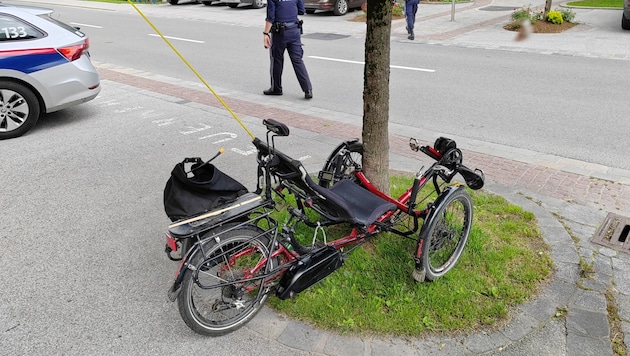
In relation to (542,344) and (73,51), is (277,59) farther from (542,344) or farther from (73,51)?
(542,344)

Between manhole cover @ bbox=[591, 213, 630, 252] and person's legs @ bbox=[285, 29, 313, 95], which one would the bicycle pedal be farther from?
person's legs @ bbox=[285, 29, 313, 95]

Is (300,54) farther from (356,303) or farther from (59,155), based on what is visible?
(356,303)

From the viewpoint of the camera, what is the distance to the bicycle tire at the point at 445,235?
133 inches

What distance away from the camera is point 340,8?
19.8 m

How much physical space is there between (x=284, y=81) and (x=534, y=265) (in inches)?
288

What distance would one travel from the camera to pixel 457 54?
12.3 meters

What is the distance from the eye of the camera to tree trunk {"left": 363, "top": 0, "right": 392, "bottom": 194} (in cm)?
386

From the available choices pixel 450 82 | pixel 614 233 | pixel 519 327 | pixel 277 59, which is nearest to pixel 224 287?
pixel 519 327

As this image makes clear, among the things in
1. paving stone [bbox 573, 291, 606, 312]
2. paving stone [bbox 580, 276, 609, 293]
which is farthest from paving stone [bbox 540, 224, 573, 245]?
paving stone [bbox 573, 291, 606, 312]

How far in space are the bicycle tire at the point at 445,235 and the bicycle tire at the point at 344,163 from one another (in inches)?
36.2

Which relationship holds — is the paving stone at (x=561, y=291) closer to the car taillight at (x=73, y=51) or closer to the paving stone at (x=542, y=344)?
the paving stone at (x=542, y=344)

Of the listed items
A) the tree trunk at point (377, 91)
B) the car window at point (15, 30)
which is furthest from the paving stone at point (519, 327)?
the car window at point (15, 30)

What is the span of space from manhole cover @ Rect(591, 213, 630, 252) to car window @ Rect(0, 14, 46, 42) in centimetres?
699

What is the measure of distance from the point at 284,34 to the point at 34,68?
3693 millimetres
